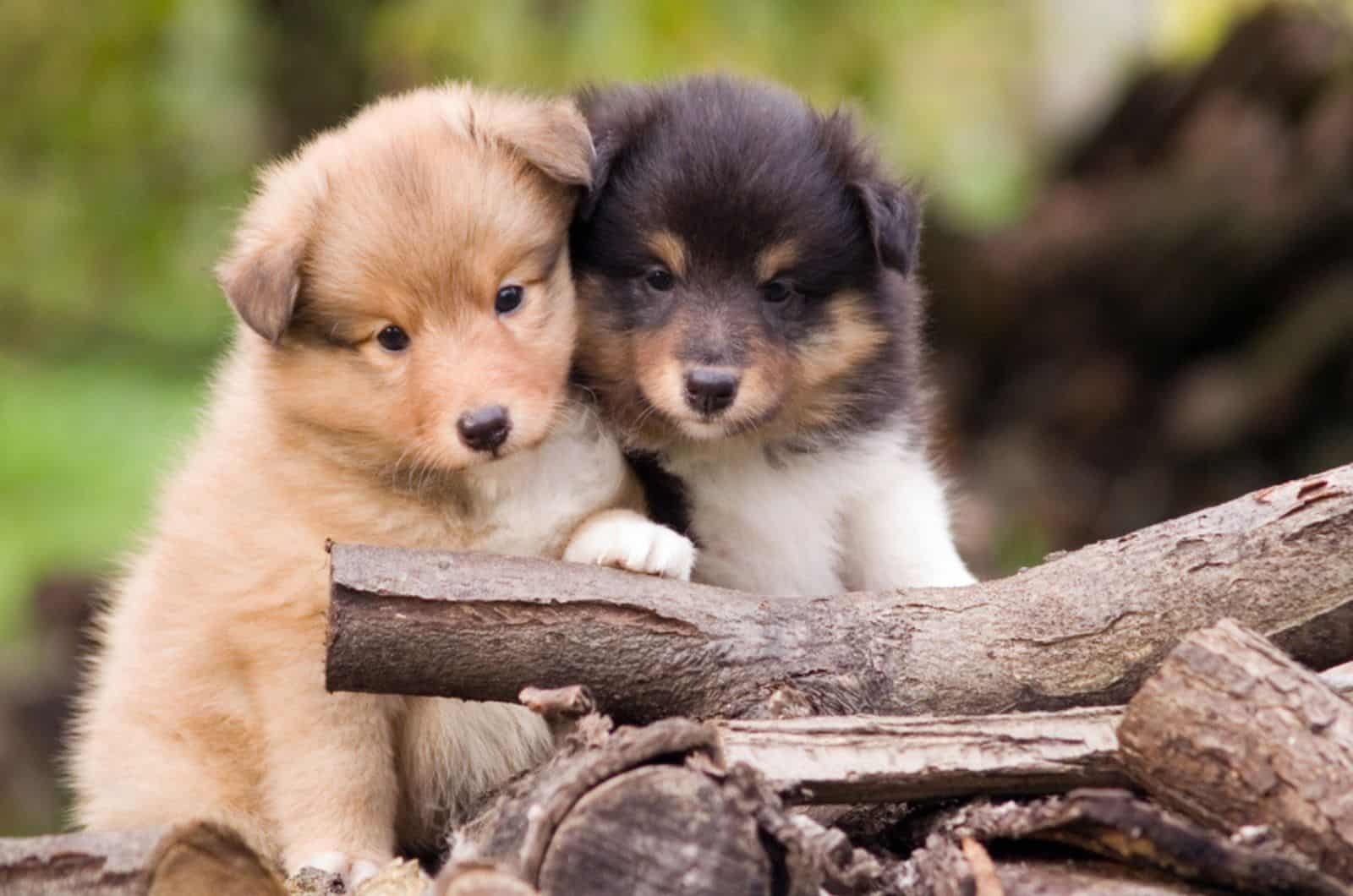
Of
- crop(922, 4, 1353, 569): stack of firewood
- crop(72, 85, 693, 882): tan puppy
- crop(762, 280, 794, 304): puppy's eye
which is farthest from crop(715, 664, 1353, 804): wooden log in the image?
crop(922, 4, 1353, 569): stack of firewood

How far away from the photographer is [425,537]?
3.73 m

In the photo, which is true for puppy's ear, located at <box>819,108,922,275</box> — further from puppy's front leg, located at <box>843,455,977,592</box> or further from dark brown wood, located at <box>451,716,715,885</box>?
dark brown wood, located at <box>451,716,715,885</box>

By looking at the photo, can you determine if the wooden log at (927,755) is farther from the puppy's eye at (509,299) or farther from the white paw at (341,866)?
the puppy's eye at (509,299)

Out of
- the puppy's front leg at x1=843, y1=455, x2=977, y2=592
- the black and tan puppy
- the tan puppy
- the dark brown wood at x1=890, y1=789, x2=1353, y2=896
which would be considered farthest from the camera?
the puppy's front leg at x1=843, y1=455, x2=977, y2=592

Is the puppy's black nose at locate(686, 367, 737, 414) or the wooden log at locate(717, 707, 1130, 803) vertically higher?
the puppy's black nose at locate(686, 367, 737, 414)

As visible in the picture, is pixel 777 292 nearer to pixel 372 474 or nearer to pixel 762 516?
pixel 762 516

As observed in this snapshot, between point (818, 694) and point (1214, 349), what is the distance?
22.2 feet

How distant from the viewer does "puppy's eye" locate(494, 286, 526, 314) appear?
3717mm

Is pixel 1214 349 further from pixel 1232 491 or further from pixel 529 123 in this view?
pixel 529 123

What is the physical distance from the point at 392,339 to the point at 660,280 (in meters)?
0.68

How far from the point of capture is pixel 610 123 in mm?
4137

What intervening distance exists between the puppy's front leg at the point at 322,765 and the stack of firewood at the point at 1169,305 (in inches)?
216

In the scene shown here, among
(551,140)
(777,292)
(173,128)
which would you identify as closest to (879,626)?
(777,292)

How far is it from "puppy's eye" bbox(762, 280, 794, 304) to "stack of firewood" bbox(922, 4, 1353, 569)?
15.9 ft
